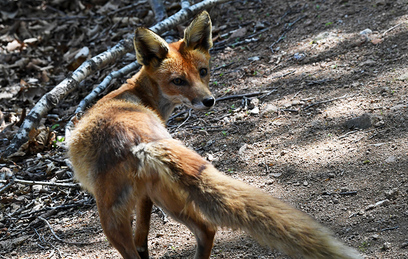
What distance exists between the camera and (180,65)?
5430 mm

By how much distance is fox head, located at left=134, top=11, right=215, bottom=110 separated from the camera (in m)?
5.30

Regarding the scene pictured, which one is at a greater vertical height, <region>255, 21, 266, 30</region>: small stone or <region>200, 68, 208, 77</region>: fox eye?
<region>200, 68, 208, 77</region>: fox eye

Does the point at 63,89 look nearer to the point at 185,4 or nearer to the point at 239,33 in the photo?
the point at 185,4

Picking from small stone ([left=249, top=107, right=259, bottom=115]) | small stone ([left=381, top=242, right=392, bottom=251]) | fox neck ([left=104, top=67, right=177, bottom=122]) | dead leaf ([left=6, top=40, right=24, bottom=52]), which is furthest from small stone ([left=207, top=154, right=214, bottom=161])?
dead leaf ([left=6, top=40, right=24, bottom=52])

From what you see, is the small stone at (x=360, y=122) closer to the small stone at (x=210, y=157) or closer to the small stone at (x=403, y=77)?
the small stone at (x=403, y=77)

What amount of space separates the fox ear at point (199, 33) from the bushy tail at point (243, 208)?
232 cm

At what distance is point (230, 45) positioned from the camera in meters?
Answer: 9.19

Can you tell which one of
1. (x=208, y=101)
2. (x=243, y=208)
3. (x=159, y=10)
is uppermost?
(x=243, y=208)

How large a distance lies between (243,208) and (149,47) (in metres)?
3.00

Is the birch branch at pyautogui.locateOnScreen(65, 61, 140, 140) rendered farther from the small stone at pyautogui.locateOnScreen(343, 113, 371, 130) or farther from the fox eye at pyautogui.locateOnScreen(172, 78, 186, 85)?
the small stone at pyautogui.locateOnScreen(343, 113, 371, 130)

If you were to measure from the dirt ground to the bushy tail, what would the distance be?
1.12 m

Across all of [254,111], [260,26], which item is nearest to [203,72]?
[254,111]

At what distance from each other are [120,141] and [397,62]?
4.85m

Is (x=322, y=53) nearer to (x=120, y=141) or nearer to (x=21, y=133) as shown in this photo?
(x=120, y=141)
